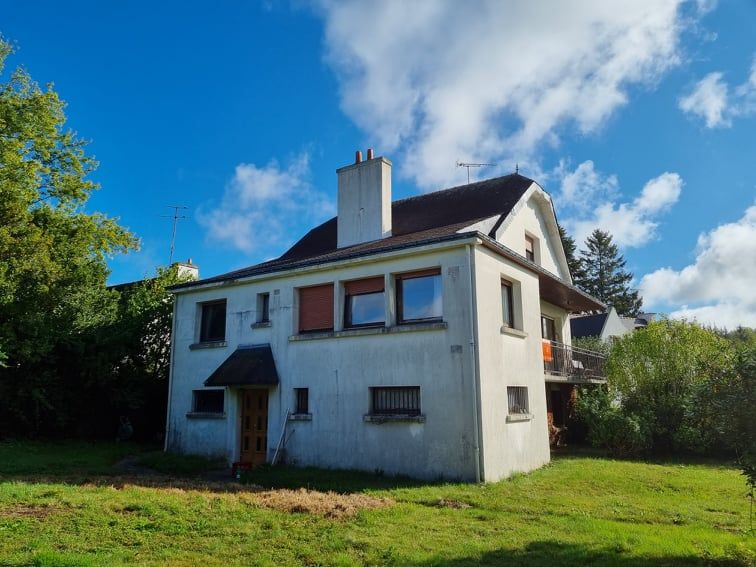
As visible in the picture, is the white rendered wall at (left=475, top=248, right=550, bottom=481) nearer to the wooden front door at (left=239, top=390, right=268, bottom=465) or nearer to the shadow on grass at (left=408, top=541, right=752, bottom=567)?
the shadow on grass at (left=408, top=541, right=752, bottom=567)

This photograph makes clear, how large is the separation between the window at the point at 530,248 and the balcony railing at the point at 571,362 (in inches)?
111

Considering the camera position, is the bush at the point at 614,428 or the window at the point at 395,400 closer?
the window at the point at 395,400

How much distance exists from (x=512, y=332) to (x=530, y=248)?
17.2 feet

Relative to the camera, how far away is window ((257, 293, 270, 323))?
16.2m

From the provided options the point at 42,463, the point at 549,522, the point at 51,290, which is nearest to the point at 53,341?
the point at 51,290

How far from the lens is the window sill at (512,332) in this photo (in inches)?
533

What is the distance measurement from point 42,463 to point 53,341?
5743 mm

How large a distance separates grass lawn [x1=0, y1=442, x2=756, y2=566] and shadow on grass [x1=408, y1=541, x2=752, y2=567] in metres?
0.02

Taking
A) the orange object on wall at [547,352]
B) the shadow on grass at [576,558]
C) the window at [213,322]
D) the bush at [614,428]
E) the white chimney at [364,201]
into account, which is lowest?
the shadow on grass at [576,558]

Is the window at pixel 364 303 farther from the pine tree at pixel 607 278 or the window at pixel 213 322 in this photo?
the pine tree at pixel 607 278

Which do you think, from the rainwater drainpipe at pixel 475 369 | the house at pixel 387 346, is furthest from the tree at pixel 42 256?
the rainwater drainpipe at pixel 475 369

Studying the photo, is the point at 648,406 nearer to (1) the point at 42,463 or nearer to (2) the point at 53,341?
(1) the point at 42,463

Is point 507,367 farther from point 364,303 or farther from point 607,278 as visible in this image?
point 607,278

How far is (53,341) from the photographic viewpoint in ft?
60.2
